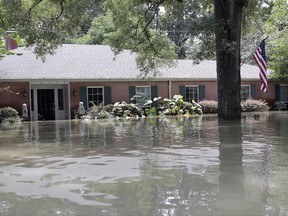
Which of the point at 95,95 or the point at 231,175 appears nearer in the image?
the point at 231,175

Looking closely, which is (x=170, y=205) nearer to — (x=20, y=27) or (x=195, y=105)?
(x=20, y=27)

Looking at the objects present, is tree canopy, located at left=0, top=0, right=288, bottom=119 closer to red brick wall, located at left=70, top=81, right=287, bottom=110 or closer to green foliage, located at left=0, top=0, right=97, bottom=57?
green foliage, located at left=0, top=0, right=97, bottom=57

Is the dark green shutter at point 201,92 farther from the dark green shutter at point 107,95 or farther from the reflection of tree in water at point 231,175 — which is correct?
the reflection of tree in water at point 231,175

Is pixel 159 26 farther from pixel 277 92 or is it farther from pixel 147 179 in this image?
pixel 147 179

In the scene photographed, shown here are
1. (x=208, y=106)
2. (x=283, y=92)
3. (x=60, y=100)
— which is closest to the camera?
(x=60, y=100)

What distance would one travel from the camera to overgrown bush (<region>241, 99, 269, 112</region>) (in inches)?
1140

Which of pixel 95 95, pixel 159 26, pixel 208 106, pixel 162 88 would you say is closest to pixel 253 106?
pixel 208 106

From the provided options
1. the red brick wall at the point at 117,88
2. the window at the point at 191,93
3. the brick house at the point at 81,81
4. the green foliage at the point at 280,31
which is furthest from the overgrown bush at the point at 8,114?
the green foliage at the point at 280,31

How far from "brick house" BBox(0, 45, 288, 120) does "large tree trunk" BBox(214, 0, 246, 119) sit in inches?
224

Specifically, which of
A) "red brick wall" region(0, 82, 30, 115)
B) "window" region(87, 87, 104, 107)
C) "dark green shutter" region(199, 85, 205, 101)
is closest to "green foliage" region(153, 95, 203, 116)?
"dark green shutter" region(199, 85, 205, 101)

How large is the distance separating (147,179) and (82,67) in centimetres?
2063

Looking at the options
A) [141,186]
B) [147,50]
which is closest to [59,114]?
[147,50]

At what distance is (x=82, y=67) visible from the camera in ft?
86.2

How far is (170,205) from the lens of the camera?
4.92 meters
